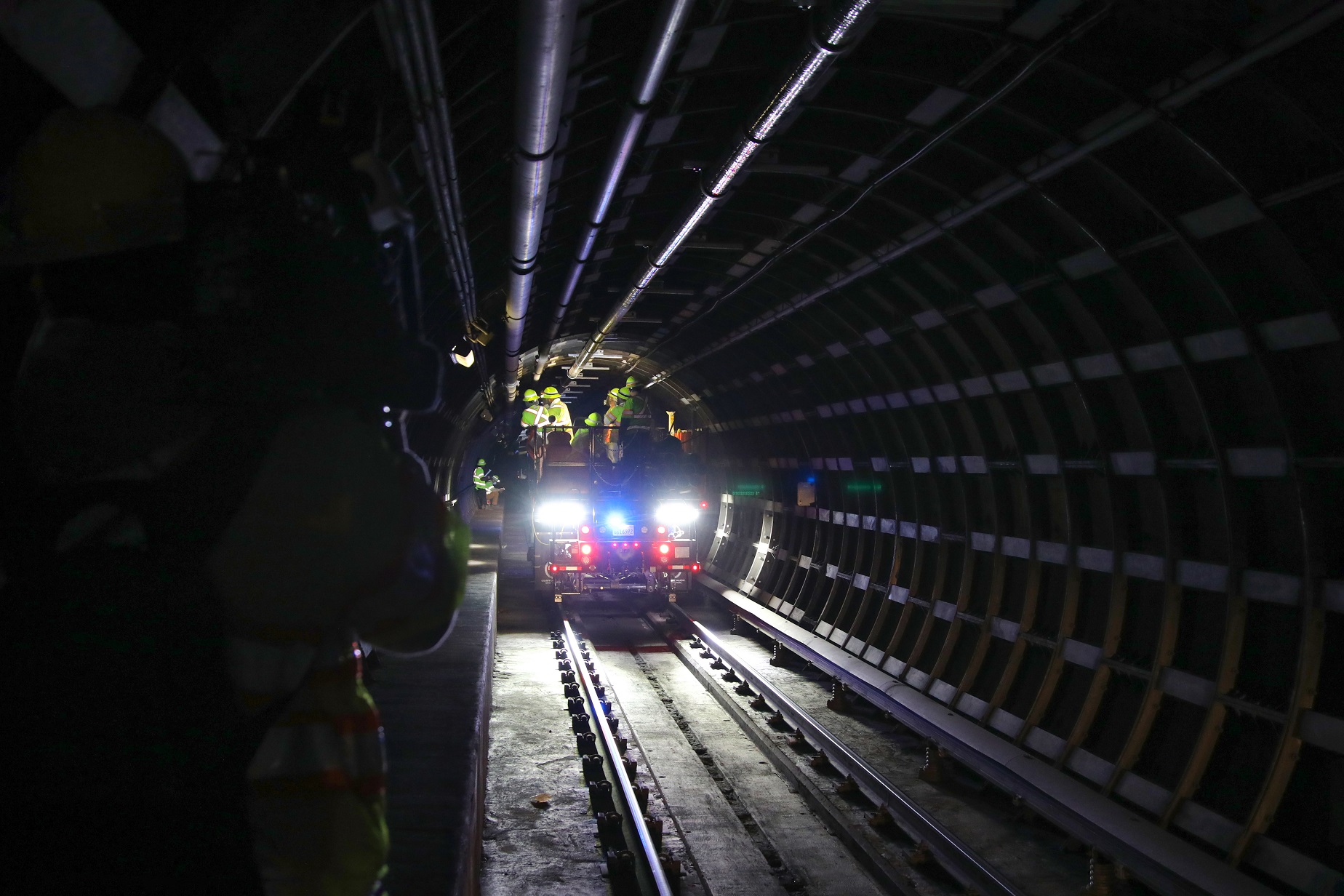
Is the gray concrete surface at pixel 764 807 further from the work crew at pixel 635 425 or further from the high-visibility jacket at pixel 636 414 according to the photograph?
the high-visibility jacket at pixel 636 414

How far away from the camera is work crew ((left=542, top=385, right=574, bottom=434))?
781 inches

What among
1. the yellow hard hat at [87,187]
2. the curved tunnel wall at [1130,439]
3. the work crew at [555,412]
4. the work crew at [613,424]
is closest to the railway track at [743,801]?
the curved tunnel wall at [1130,439]

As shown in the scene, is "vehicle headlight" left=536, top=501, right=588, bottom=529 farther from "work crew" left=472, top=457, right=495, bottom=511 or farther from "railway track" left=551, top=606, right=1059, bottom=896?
"work crew" left=472, top=457, right=495, bottom=511

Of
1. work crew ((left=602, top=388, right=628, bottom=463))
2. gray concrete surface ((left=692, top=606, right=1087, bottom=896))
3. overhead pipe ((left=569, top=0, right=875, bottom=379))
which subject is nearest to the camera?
overhead pipe ((left=569, top=0, right=875, bottom=379))

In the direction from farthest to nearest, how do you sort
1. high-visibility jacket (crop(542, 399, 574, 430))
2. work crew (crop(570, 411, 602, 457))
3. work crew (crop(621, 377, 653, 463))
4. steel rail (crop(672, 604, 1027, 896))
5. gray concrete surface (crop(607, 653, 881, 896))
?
1. high-visibility jacket (crop(542, 399, 574, 430))
2. work crew (crop(570, 411, 602, 457))
3. work crew (crop(621, 377, 653, 463))
4. gray concrete surface (crop(607, 653, 881, 896))
5. steel rail (crop(672, 604, 1027, 896))

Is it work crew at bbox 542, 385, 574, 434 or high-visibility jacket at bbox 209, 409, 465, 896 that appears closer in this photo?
high-visibility jacket at bbox 209, 409, 465, 896

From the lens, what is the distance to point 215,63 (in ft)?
8.36

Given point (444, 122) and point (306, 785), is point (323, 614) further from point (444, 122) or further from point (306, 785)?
point (444, 122)

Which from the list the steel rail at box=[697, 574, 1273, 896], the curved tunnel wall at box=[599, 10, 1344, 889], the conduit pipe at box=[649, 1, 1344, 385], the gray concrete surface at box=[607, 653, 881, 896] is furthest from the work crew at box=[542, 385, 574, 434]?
the conduit pipe at box=[649, 1, 1344, 385]

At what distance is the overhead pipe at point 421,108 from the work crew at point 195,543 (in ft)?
6.02

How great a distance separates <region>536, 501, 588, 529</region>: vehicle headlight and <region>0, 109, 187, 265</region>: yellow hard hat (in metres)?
17.3

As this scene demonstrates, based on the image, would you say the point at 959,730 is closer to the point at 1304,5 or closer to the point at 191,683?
the point at 1304,5

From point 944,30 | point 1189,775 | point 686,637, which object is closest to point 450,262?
point 944,30

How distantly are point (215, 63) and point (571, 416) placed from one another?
57.9 feet
